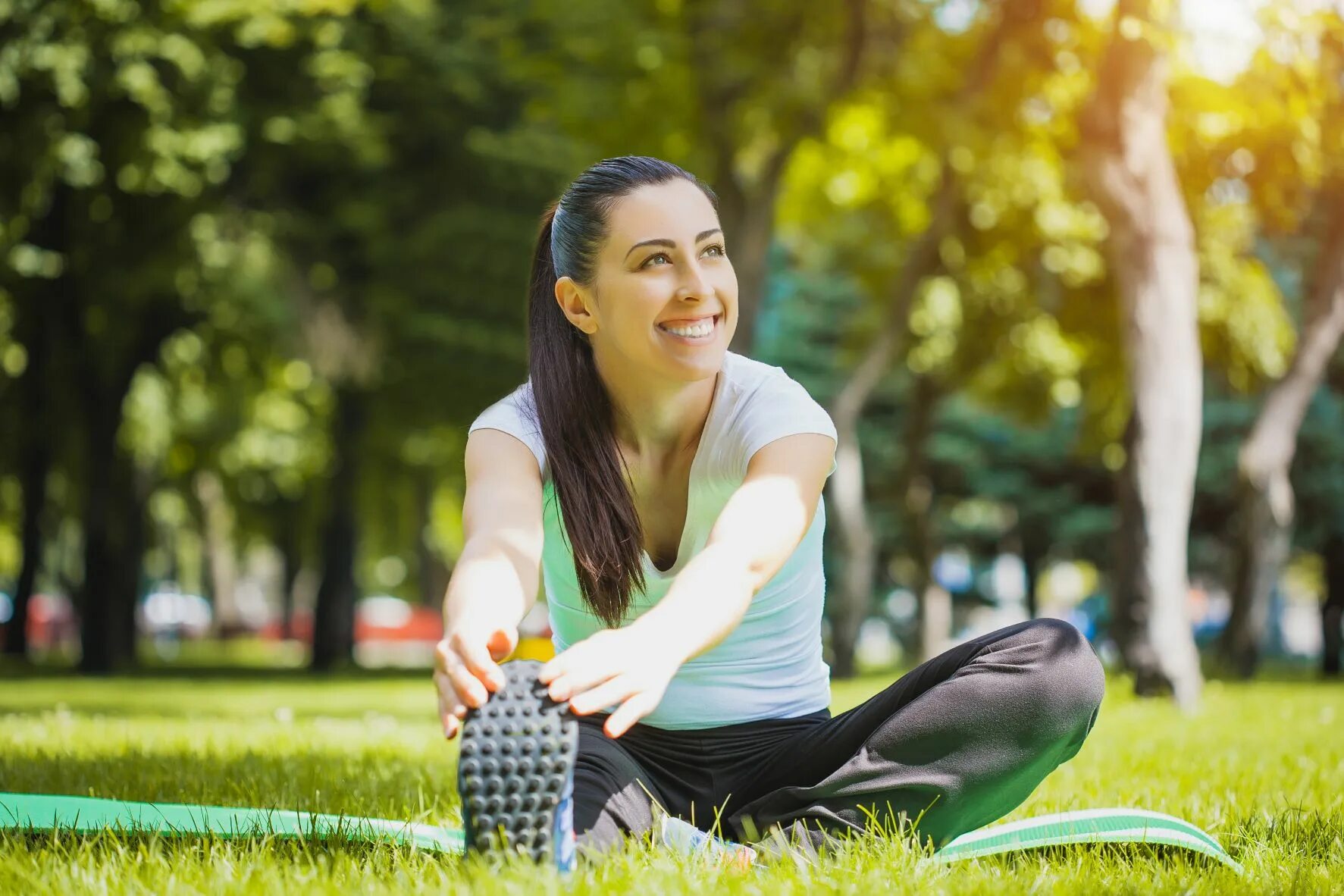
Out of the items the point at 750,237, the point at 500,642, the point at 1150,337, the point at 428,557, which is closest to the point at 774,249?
the point at 750,237

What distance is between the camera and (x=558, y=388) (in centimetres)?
350

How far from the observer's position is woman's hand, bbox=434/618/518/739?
2586 mm

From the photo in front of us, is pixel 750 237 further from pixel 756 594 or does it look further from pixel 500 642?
pixel 500 642

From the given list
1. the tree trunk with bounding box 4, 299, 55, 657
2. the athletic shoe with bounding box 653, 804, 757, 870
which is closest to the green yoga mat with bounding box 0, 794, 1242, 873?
the athletic shoe with bounding box 653, 804, 757, 870

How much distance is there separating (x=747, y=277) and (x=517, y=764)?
1092 cm

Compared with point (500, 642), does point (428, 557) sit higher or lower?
lower

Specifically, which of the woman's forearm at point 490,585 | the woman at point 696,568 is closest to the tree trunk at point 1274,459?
the woman at point 696,568

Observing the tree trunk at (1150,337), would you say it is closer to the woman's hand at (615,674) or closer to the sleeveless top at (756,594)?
the sleeveless top at (756,594)

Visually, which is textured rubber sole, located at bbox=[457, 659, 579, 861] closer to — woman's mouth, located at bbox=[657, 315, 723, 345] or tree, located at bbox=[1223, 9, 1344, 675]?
woman's mouth, located at bbox=[657, 315, 723, 345]

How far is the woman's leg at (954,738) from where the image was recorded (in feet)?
10.3

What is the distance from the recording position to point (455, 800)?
451cm

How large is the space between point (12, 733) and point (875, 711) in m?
5.39

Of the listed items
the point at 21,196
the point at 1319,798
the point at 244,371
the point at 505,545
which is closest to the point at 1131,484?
the point at 1319,798

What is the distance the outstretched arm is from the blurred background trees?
7.62 m
